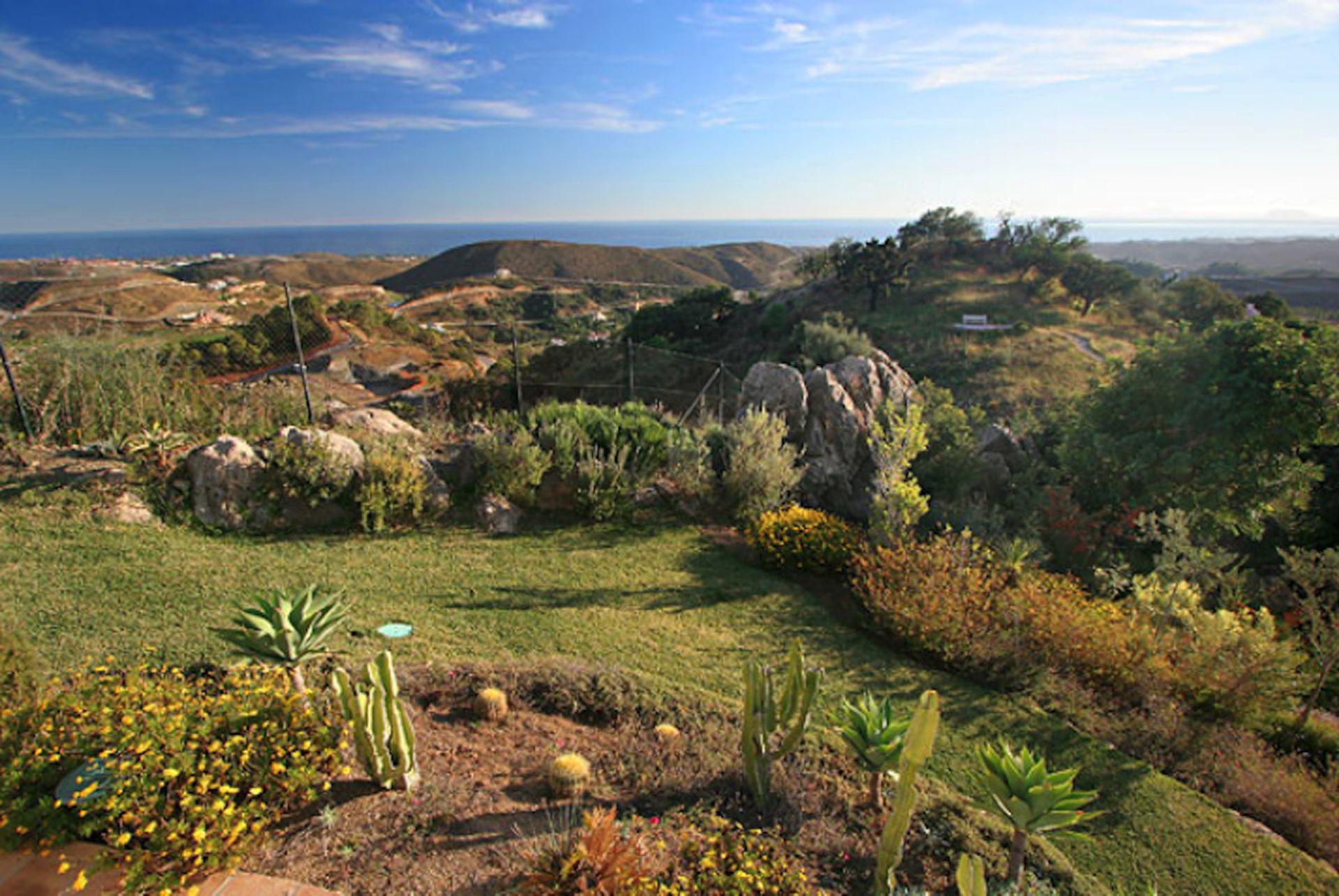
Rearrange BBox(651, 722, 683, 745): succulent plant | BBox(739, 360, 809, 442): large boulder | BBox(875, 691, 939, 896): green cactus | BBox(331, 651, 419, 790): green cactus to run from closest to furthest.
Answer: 1. BBox(875, 691, 939, 896): green cactus
2. BBox(331, 651, 419, 790): green cactus
3. BBox(651, 722, 683, 745): succulent plant
4. BBox(739, 360, 809, 442): large boulder

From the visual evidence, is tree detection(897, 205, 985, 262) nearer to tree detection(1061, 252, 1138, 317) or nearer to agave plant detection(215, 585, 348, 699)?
tree detection(1061, 252, 1138, 317)

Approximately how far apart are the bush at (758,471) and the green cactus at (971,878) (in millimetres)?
5687

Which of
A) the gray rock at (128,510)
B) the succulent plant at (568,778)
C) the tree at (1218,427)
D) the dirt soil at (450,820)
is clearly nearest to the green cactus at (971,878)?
the dirt soil at (450,820)

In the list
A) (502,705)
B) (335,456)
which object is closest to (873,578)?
(502,705)

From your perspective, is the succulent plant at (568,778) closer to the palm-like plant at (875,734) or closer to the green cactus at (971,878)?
the palm-like plant at (875,734)

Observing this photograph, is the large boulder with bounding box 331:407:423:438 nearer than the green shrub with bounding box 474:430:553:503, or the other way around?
the green shrub with bounding box 474:430:553:503

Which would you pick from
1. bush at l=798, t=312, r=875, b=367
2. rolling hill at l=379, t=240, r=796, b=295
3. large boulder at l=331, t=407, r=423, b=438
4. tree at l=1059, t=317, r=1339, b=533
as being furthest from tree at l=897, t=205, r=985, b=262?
large boulder at l=331, t=407, r=423, b=438

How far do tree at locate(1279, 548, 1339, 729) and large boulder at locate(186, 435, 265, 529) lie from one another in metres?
10.6

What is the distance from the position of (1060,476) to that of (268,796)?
12.1 meters

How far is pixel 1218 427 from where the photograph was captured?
31.5 ft

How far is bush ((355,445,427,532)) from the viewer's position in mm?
7066

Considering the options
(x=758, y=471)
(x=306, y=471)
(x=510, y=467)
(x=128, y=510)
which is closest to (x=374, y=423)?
(x=306, y=471)

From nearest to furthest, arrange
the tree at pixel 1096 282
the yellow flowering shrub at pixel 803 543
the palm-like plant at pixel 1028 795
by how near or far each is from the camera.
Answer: the palm-like plant at pixel 1028 795
the yellow flowering shrub at pixel 803 543
the tree at pixel 1096 282

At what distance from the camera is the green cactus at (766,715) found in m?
3.52
